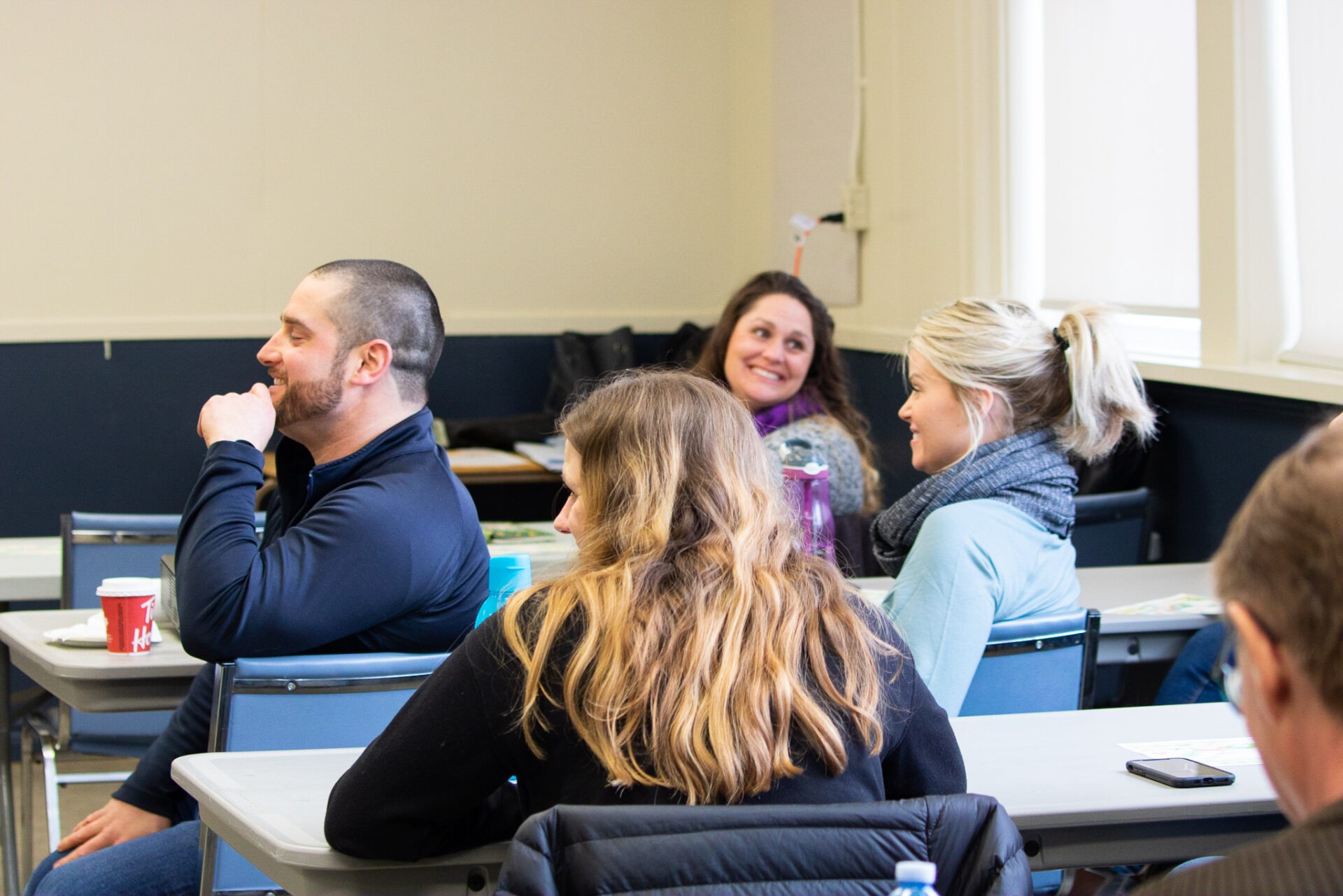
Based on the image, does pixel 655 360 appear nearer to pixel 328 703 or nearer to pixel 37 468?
pixel 37 468

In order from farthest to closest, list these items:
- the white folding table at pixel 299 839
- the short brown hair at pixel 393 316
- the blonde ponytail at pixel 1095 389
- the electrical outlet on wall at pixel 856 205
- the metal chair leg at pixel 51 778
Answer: the electrical outlet on wall at pixel 856 205 → the metal chair leg at pixel 51 778 → the blonde ponytail at pixel 1095 389 → the short brown hair at pixel 393 316 → the white folding table at pixel 299 839

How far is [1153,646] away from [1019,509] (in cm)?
50

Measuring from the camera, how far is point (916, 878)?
960mm

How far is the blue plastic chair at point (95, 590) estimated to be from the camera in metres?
2.84

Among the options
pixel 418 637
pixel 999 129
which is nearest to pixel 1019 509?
pixel 418 637

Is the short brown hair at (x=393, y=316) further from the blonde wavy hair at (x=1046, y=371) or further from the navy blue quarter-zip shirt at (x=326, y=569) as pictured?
the blonde wavy hair at (x=1046, y=371)

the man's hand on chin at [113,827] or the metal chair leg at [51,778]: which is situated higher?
the man's hand on chin at [113,827]

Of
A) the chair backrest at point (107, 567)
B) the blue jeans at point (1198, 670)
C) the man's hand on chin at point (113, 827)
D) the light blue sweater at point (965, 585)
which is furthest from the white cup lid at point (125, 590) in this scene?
the blue jeans at point (1198, 670)

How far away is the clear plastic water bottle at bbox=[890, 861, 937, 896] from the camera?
96cm

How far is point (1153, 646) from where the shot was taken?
2529mm

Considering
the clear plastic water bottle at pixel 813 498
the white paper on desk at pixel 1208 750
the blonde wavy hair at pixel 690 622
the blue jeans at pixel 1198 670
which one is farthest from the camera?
the clear plastic water bottle at pixel 813 498

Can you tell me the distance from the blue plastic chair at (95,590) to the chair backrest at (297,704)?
3.93 feet

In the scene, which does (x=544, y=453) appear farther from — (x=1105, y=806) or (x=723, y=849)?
(x=723, y=849)

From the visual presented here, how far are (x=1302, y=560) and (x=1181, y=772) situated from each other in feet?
3.09
